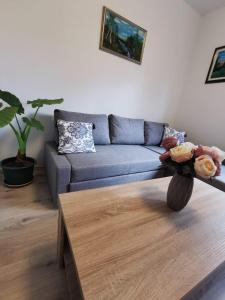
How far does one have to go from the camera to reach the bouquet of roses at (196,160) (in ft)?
2.57

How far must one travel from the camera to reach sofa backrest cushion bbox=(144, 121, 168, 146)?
104 inches

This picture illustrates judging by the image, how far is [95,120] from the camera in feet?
6.95

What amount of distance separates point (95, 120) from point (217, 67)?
7.50 feet

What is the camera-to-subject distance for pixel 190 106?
3098mm

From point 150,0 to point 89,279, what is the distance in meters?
3.19

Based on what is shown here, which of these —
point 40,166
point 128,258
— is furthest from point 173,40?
point 128,258

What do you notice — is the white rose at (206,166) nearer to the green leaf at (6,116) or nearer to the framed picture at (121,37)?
the green leaf at (6,116)

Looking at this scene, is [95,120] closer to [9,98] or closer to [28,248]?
[9,98]

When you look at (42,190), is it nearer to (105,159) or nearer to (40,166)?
(40,166)

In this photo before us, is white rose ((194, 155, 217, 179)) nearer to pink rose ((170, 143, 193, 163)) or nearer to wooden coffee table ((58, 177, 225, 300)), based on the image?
pink rose ((170, 143, 193, 163))

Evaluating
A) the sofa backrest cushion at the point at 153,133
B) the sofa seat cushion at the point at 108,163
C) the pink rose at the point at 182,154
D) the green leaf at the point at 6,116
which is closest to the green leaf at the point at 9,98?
the green leaf at the point at 6,116

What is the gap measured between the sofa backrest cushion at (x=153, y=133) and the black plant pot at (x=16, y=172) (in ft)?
5.82

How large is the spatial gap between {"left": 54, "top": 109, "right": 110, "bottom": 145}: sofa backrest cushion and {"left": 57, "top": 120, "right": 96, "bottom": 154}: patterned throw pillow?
0.42 ft

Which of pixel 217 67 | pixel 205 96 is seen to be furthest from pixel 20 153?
pixel 217 67
